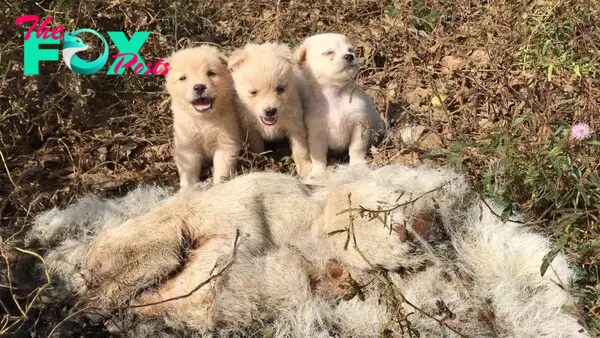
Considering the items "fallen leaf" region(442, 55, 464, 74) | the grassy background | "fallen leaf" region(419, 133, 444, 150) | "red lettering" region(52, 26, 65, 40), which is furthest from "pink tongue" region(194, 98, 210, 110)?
"fallen leaf" region(442, 55, 464, 74)

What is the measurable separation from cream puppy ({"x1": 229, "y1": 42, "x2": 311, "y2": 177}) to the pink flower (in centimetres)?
164

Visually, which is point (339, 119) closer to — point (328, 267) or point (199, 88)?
point (199, 88)

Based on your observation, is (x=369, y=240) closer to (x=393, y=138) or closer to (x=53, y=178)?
Result: (x=393, y=138)

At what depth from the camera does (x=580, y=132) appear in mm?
3422

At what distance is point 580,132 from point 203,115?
2.24 meters

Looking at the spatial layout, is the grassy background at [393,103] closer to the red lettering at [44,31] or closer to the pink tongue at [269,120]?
the red lettering at [44,31]

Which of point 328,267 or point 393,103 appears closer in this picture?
point 328,267

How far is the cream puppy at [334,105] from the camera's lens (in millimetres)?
4207

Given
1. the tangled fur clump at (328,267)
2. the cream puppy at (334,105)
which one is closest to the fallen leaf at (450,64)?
the cream puppy at (334,105)

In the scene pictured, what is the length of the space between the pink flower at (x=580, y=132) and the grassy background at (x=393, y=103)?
0.06 metres

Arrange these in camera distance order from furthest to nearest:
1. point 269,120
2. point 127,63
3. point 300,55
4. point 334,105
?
point 127,63 → point 300,55 → point 334,105 → point 269,120

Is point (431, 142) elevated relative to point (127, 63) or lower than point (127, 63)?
lower

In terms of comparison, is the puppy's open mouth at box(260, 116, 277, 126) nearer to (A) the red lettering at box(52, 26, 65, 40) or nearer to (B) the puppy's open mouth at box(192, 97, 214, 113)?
(B) the puppy's open mouth at box(192, 97, 214, 113)

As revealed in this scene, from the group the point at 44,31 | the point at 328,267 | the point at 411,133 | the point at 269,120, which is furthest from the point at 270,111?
the point at 44,31
